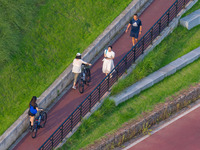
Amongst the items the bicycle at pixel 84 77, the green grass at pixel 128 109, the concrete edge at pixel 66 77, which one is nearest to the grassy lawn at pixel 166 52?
the green grass at pixel 128 109

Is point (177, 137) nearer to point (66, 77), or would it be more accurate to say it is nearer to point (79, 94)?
point (79, 94)

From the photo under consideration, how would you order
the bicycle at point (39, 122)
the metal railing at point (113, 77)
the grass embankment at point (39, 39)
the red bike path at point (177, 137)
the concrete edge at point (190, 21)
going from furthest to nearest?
the concrete edge at point (190, 21)
the grass embankment at point (39, 39)
the bicycle at point (39, 122)
the metal railing at point (113, 77)
the red bike path at point (177, 137)

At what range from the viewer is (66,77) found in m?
24.5

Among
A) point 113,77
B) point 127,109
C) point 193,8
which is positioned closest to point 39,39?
point 113,77

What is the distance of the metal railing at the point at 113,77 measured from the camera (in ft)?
73.9

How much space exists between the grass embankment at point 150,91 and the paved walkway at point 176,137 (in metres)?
1.12

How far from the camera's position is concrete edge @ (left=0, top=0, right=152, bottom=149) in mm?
22719

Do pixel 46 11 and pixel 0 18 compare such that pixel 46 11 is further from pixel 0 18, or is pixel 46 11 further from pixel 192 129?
pixel 192 129

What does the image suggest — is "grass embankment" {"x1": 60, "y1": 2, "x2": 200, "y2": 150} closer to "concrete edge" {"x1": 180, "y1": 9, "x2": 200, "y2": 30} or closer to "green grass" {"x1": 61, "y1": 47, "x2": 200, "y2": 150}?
"green grass" {"x1": 61, "y1": 47, "x2": 200, "y2": 150}

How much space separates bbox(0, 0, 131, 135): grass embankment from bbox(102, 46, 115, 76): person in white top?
1763 mm

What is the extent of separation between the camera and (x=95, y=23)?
26891mm

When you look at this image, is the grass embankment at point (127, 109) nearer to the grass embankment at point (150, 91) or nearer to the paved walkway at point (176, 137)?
the grass embankment at point (150, 91)

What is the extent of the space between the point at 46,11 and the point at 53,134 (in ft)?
24.1

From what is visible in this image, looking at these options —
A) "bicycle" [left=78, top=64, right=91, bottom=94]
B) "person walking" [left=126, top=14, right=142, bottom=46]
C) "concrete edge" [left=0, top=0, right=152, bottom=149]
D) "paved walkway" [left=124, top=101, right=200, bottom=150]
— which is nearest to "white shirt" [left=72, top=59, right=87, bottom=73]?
"bicycle" [left=78, top=64, right=91, bottom=94]
